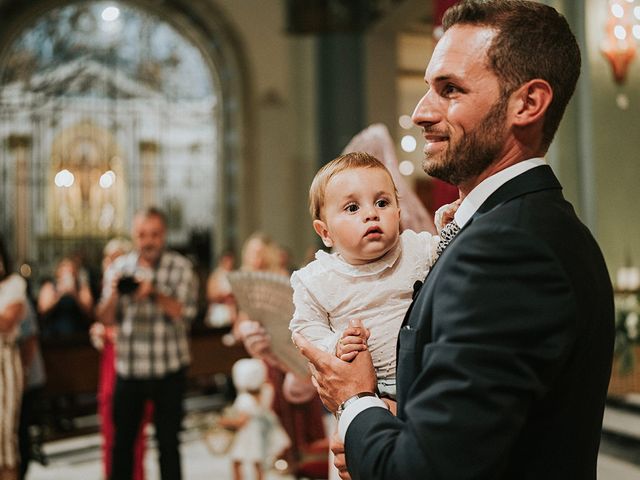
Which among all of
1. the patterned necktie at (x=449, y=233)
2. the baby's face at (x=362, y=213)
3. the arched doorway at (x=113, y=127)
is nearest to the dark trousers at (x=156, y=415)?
the baby's face at (x=362, y=213)

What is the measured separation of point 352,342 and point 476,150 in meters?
0.45

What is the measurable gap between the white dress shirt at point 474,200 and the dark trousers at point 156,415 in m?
3.21

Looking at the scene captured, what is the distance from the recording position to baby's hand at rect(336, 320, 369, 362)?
57.9 inches

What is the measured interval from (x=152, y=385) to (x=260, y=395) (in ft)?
2.09

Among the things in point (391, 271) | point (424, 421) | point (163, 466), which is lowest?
point (163, 466)

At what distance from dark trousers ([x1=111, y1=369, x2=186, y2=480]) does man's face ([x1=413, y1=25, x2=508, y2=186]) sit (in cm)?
337

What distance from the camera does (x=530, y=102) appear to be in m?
1.28

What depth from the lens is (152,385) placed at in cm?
436

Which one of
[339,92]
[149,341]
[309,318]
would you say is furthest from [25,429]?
[339,92]

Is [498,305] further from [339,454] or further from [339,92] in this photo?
[339,92]

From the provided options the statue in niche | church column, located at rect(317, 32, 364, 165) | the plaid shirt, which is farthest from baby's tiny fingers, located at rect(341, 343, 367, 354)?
the statue in niche

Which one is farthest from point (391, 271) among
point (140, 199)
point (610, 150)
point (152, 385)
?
point (140, 199)

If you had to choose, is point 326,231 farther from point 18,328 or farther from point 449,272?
point 18,328

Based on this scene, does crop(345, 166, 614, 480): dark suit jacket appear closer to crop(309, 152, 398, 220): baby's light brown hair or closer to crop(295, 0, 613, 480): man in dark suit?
crop(295, 0, 613, 480): man in dark suit
